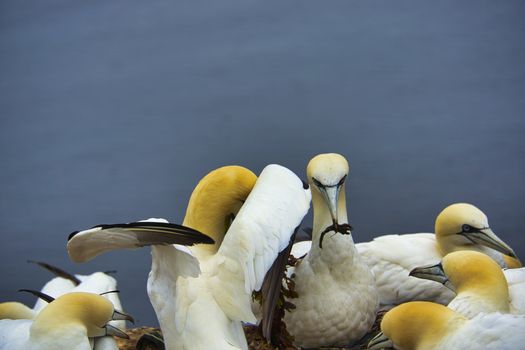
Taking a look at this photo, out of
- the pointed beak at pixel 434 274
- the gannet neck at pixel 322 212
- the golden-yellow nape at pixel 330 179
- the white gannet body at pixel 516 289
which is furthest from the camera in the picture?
the gannet neck at pixel 322 212

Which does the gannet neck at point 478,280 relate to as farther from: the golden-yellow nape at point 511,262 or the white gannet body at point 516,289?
the golden-yellow nape at point 511,262

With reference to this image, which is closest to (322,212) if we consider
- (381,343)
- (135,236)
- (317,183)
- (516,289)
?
(317,183)

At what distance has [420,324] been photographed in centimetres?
415

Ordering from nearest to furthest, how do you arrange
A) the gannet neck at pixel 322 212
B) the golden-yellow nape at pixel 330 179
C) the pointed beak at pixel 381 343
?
the pointed beak at pixel 381 343, the golden-yellow nape at pixel 330 179, the gannet neck at pixel 322 212

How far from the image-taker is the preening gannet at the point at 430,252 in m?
5.27

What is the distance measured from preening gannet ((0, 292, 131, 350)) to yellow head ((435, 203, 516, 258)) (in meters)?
1.70

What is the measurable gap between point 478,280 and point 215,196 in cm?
126

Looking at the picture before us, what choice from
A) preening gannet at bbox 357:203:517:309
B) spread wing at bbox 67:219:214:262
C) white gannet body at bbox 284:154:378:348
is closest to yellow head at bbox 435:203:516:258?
preening gannet at bbox 357:203:517:309

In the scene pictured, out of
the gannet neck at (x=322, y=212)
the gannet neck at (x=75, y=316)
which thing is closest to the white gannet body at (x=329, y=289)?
the gannet neck at (x=322, y=212)

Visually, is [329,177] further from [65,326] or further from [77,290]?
[77,290]

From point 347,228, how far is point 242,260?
93cm

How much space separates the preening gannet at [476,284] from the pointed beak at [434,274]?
13 centimetres

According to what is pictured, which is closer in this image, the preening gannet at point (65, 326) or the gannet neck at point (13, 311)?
the preening gannet at point (65, 326)

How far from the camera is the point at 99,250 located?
399 cm
